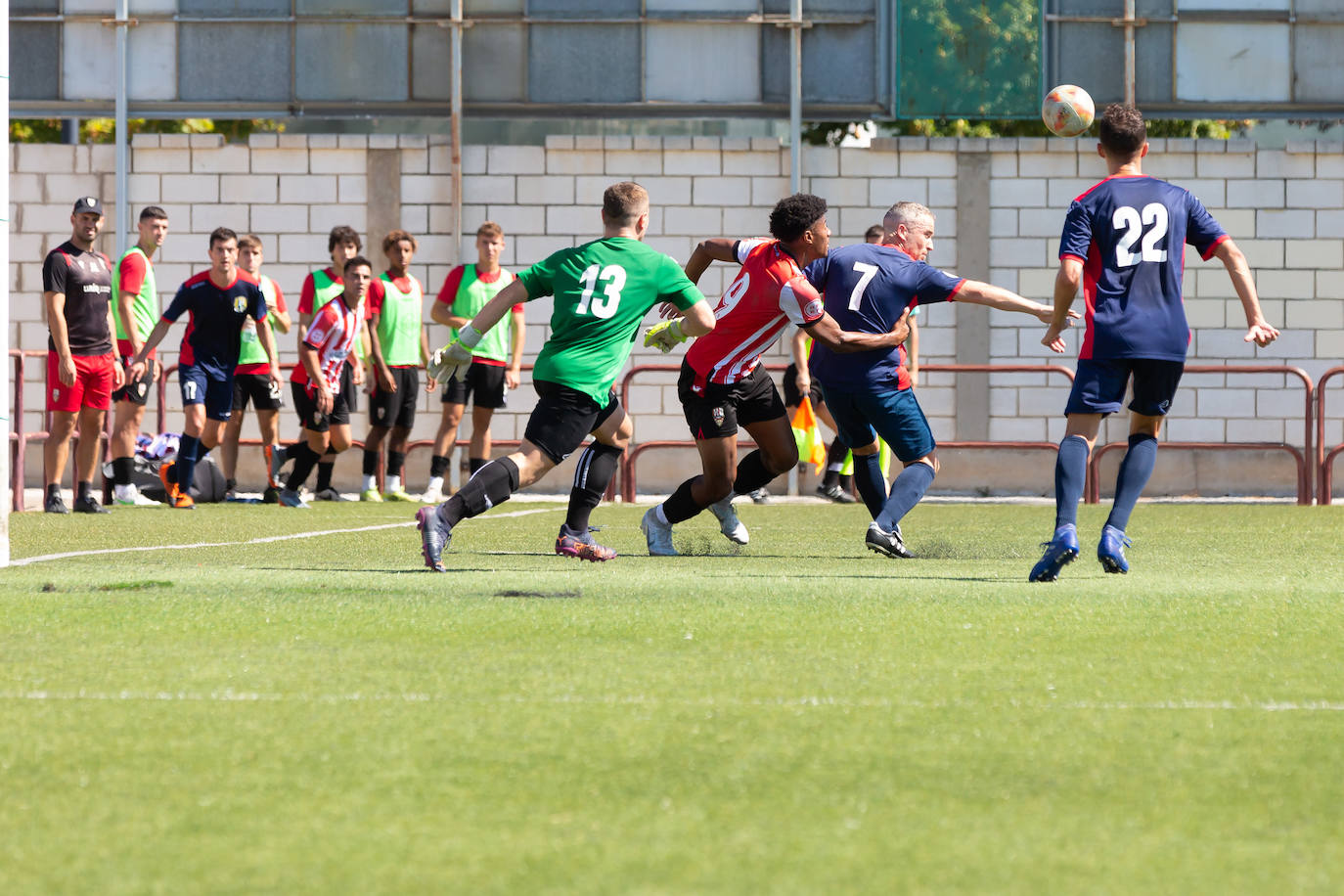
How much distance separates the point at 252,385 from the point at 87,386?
189cm

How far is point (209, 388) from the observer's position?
13.2 m

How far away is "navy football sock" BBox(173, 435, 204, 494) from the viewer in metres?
13.1

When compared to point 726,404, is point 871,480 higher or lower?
lower

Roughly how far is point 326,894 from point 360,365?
12049mm

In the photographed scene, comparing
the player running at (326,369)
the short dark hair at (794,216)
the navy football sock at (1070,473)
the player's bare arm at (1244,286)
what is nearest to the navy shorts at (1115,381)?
the navy football sock at (1070,473)

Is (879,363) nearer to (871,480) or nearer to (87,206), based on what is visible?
(871,480)

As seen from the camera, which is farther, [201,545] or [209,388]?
[209,388]

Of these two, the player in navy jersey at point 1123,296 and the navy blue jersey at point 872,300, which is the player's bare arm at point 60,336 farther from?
the player in navy jersey at point 1123,296

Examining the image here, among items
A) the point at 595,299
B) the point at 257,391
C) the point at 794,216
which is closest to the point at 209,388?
the point at 257,391

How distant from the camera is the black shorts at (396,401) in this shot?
1443 centimetres

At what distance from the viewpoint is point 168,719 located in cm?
372

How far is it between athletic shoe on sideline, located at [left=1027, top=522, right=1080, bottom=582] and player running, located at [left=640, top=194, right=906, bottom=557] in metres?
1.76

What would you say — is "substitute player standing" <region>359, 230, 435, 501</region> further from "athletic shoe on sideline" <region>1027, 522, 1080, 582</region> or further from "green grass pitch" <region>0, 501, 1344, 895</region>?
"athletic shoe on sideline" <region>1027, 522, 1080, 582</region>

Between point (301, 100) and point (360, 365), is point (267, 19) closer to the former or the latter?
point (301, 100)
